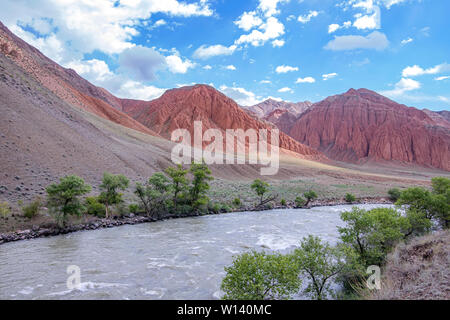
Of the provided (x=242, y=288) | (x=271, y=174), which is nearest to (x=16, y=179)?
(x=242, y=288)

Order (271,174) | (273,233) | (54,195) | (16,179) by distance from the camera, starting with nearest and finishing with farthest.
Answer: (54,195) → (273,233) → (16,179) → (271,174)

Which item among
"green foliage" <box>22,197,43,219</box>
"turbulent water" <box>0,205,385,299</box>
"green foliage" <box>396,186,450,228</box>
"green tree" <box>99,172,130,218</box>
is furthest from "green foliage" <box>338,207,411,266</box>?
"green foliage" <box>22,197,43,219</box>

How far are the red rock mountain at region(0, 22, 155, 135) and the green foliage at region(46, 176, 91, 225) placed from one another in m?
49.3

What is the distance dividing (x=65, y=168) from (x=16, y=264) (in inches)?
799

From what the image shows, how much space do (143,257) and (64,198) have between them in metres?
10.2

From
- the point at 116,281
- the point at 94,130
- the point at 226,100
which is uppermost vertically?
the point at 226,100

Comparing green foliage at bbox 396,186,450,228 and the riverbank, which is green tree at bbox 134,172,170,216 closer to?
the riverbank

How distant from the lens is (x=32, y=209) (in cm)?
2083

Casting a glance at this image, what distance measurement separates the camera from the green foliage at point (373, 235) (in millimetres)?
12054

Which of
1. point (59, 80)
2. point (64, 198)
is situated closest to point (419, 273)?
point (64, 198)

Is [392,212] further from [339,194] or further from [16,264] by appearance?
[339,194]

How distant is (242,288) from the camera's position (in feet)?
25.9

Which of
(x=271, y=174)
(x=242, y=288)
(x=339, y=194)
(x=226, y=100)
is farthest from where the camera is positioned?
(x=226, y=100)
